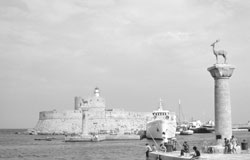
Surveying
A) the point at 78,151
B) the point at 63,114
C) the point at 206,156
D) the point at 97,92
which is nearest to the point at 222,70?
the point at 206,156

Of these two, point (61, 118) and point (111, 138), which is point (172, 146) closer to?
point (111, 138)

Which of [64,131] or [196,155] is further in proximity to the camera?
[64,131]

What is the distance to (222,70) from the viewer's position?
18438 millimetres

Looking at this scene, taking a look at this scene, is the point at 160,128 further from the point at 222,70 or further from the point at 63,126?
the point at 63,126

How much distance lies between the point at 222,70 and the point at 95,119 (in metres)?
67.6

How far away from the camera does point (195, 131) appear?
107 m

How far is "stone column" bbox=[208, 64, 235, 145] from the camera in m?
18.3

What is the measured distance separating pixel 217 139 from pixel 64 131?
232 feet

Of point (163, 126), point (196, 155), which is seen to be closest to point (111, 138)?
point (163, 126)

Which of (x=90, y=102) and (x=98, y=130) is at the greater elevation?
(x=90, y=102)

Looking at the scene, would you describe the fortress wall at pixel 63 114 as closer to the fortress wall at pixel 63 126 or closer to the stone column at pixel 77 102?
the fortress wall at pixel 63 126

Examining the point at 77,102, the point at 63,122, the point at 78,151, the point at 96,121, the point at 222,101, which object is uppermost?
the point at 77,102

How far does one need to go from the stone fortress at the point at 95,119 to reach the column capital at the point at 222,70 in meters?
65.7

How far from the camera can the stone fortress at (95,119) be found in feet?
275
